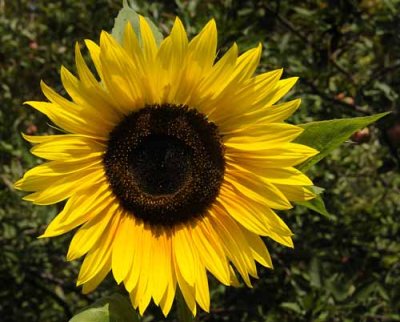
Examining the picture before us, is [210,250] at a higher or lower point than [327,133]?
lower

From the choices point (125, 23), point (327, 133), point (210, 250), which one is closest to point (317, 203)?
point (327, 133)

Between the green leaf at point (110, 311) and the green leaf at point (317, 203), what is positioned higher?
the green leaf at point (317, 203)

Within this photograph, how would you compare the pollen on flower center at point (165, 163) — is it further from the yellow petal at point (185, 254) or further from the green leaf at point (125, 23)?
the green leaf at point (125, 23)

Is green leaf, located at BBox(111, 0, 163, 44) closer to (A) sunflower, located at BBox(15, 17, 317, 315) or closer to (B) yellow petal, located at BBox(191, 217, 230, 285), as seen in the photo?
(A) sunflower, located at BBox(15, 17, 317, 315)

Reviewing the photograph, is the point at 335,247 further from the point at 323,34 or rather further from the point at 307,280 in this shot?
the point at 323,34

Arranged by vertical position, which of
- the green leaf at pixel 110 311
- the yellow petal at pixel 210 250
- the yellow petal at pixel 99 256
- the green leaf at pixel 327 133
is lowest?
the green leaf at pixel 110 311

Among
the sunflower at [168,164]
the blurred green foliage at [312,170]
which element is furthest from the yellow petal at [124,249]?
the blurred green foliage at [312,170]

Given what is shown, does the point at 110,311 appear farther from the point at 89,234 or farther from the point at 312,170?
the point at 312,170
